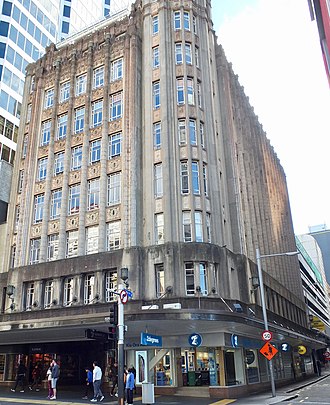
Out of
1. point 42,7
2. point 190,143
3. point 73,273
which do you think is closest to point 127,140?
point 190,143

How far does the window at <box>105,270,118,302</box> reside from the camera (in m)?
28.3

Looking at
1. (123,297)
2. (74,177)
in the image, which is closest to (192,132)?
(74,177)

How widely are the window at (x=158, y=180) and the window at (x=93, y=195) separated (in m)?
Answer: 4.92

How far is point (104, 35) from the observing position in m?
38.2

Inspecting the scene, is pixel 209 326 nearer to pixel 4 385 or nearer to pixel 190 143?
pixel 190 143

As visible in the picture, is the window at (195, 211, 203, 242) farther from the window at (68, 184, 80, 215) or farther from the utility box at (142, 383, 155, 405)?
the utility box at (142, 383, 155, 405)

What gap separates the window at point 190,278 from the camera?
26.6 meters

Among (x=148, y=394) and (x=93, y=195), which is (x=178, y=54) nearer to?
(x=93, y=195)

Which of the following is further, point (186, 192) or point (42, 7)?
point (42, 7)

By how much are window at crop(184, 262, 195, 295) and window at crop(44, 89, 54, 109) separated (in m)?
21.2

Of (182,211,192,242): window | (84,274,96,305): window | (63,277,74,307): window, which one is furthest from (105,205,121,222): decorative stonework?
(63,277,74,307): window

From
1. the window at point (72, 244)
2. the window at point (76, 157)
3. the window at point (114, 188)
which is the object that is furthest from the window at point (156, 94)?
the window at point (72, 244)

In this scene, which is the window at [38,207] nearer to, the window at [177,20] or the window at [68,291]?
the window at [68,291]

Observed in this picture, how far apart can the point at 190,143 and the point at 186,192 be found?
12.8 ft
